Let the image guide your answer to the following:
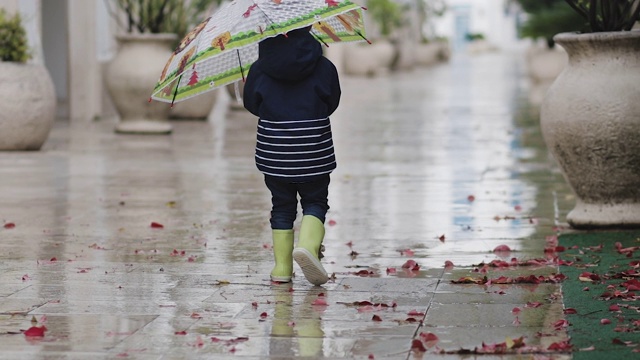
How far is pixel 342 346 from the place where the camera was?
15.6ft

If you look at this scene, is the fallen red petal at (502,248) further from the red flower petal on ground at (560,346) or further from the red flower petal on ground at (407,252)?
the red flower petal on ground at (560,346)

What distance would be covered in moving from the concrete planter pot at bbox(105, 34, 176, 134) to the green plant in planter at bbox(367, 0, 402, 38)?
3080 cm

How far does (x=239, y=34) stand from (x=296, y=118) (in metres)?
0.47

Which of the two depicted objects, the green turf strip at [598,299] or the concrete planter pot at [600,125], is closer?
the green turf strip at [598,299]

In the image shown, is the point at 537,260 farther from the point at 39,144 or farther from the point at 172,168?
the point at 39,144

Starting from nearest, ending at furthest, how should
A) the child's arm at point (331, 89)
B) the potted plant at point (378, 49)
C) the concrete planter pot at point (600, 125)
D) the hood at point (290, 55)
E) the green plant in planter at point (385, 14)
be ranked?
the hood at point (290, 55), the child's arm at point (331, 89), the concrete planter pot at point (600, 125), the potted plant at point (378, 49), the green plant in planter at point (385, 14)

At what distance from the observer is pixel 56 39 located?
1972 cm

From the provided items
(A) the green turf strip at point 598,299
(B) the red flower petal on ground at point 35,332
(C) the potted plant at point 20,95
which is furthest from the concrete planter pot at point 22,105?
(B) the red flower petal on ground at point 35,332

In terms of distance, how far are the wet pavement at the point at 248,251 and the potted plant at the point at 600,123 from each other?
0.38 m

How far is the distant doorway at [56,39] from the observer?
19609 millimetres

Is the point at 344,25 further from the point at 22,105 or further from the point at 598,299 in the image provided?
the point at 22,105

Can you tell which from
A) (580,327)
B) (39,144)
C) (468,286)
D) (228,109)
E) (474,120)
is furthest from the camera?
(228,109)

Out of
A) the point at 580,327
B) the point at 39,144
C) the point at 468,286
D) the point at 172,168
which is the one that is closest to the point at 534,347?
the point at 580,327

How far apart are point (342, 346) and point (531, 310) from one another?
983 mm
